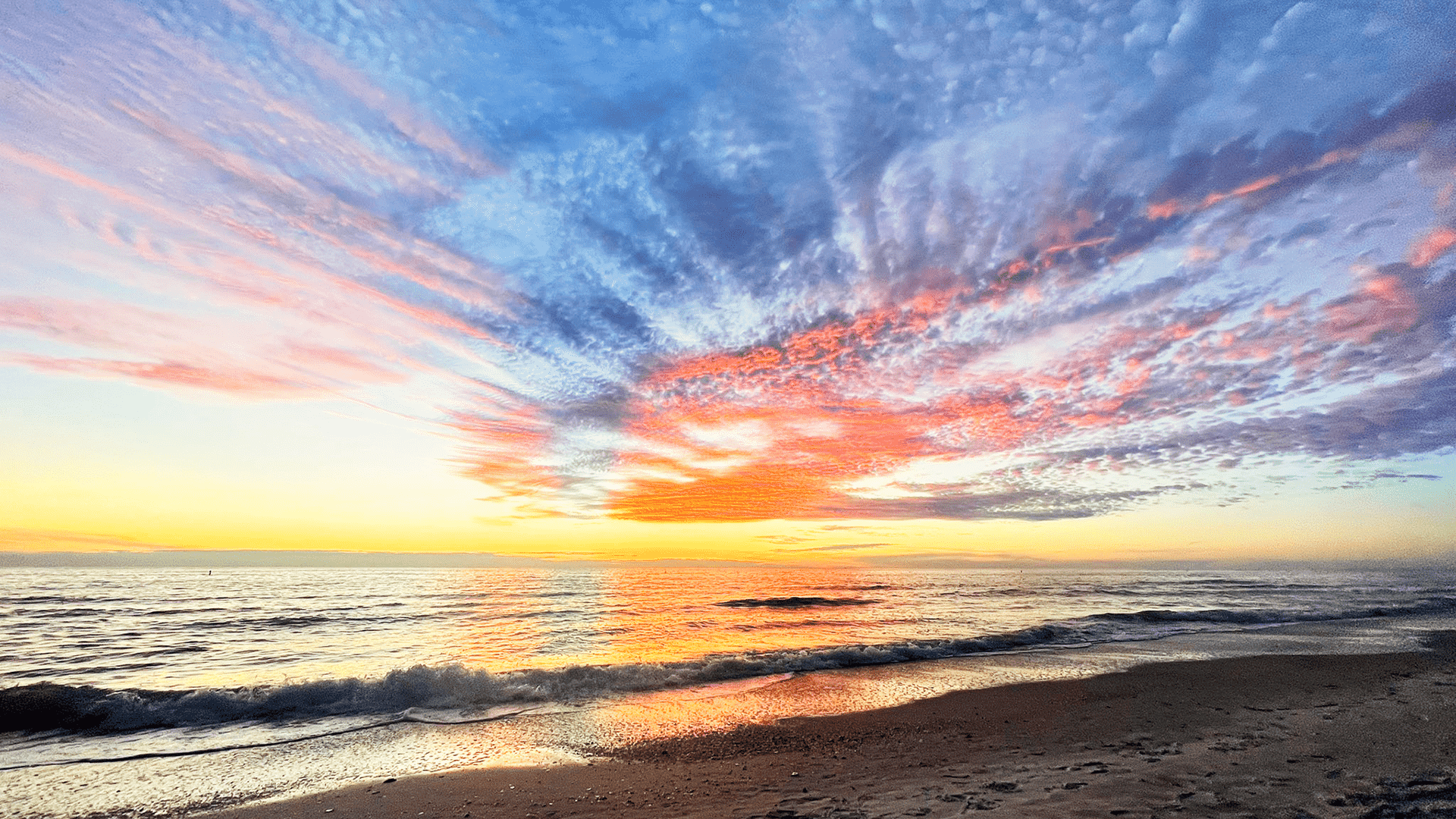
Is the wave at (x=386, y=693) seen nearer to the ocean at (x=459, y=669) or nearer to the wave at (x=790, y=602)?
the ocean at (x=459, y=669)

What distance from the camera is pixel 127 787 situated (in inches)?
398

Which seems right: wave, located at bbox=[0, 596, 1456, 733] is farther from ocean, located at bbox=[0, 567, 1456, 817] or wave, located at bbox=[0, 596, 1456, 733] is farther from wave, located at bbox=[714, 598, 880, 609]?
wave, located at bbox=[714, 598, 880, 609]

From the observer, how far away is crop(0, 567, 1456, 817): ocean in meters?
11.5

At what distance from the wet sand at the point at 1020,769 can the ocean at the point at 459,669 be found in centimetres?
157

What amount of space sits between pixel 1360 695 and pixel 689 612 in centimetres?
3358

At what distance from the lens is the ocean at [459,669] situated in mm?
11484

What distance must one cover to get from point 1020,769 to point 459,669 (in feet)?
48.2

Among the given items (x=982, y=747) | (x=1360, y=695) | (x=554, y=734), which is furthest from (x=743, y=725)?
(x=1360, y=695)

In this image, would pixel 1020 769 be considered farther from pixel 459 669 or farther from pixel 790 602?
pixel 790 602

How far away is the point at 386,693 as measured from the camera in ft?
53.8

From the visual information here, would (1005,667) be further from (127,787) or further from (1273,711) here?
(127,787)

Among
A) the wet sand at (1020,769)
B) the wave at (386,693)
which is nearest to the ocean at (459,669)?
the wave at (386,693)

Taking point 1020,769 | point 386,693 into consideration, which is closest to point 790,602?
point 386,693

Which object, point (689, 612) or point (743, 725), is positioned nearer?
point (743, 725)
